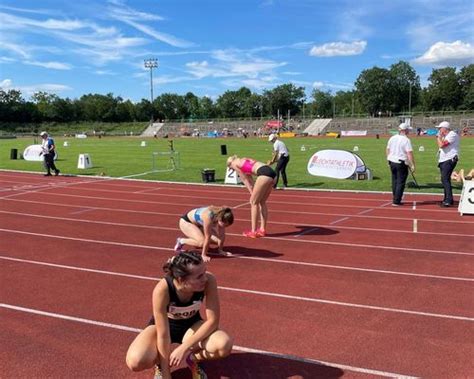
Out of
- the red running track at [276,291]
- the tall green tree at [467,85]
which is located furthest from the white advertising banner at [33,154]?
the tall green tree at [467,85]

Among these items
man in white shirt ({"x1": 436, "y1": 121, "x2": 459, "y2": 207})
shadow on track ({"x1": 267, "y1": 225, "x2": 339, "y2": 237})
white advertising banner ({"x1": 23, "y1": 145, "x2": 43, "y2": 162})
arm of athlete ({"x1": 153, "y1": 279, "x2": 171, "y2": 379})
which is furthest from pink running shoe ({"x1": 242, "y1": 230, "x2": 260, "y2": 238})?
white advertising banner ({"x1": 23, "y1": 145, "x2": 43, "y2": 162})

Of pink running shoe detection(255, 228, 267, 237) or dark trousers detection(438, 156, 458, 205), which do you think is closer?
pink running shoe detection(255, 228, 267, 237)

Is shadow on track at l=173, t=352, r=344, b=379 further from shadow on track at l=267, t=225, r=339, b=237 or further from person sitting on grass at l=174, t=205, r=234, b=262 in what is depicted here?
shadow on track at l=267, t=225, r=339, b=237

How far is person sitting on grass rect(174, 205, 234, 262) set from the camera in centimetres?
684

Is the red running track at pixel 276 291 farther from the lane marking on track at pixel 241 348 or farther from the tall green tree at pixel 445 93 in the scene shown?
the tall green tree at pixel 445 93

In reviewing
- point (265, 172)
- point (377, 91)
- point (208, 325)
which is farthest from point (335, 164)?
point (377, 91)

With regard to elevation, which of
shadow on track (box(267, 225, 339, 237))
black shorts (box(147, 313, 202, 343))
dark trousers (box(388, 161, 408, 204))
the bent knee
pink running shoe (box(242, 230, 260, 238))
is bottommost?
shadow on track (box(267, 225, 339, 237))

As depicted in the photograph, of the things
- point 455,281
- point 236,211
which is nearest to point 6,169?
point 236,211

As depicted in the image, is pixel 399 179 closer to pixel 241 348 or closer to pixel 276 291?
pixel 276 291

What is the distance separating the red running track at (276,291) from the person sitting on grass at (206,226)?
0.31 metres

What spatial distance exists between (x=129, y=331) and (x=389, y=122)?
A: 258 ft

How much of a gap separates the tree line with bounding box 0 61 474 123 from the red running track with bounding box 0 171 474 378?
105 metres

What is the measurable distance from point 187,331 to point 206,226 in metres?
3.07

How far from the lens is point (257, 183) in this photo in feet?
27.2
